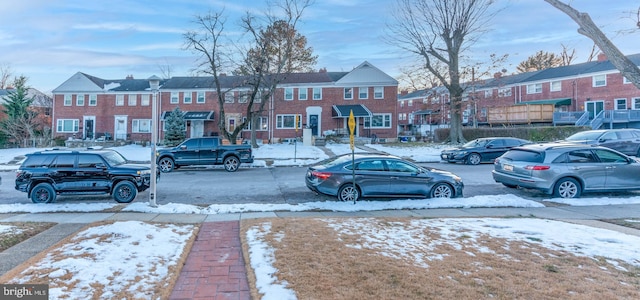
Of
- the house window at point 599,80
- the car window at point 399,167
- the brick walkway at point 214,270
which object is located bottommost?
A: the brick walkway at point 214,270

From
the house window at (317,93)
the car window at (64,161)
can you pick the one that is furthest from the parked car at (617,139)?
the house window at (317,93)

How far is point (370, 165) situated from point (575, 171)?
6.18m

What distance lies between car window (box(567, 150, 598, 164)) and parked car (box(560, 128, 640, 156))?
8757mm

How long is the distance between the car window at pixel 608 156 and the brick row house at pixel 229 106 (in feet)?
81.0

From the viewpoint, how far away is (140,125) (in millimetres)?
39625

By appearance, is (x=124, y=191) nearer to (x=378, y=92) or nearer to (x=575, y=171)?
(x=575, y=171)

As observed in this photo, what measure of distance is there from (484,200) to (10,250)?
10848 mm

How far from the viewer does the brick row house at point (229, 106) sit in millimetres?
36906

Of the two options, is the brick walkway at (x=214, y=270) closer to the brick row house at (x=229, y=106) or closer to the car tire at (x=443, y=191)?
the car tire at (x=443, y=191)

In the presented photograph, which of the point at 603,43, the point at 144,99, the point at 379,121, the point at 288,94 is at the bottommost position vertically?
the point at 603,43

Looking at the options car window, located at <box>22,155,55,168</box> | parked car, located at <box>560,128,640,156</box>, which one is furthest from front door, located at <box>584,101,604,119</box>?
car window, located at <box>22,155,55,168</box>

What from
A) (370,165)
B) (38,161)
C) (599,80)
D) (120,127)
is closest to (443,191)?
(370,165)

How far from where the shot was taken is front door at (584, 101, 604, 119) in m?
35.8

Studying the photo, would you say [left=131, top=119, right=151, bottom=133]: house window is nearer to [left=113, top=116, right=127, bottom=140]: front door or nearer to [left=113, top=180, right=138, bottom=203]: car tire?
[left=113, top=116, right=127, bottom=140]: front door
